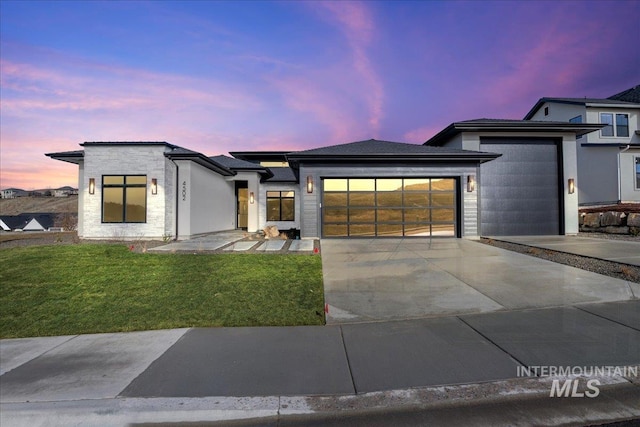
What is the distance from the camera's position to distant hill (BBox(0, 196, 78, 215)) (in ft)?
147

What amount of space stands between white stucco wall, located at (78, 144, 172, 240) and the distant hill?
36806 millimetres

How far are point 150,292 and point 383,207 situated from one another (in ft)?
35.1

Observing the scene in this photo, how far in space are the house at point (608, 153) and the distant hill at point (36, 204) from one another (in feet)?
179

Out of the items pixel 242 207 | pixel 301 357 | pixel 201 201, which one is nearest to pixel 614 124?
pixel 242 207

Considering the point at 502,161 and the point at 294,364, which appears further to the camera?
the point at 502,161

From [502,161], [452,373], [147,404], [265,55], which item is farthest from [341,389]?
[502,161]

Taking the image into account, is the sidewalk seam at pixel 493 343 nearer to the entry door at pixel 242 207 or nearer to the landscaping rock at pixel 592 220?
the landscaping rock at pixel 592 220

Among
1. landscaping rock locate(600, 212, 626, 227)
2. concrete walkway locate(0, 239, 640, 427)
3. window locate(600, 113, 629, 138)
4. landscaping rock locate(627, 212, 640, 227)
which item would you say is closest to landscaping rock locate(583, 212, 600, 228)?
landscaping rock locate(600, 212, 626, 227)

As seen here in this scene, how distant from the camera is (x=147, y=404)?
2.80m

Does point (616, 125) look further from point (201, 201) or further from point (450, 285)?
point (201, 201)

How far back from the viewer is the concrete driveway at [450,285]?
525 cm

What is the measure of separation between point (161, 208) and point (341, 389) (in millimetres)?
13054

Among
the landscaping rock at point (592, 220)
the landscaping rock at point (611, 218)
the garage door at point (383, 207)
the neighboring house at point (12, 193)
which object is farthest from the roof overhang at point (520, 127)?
the neighboring house at point (12, 193)

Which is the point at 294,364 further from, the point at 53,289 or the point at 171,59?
the point at 171,59
